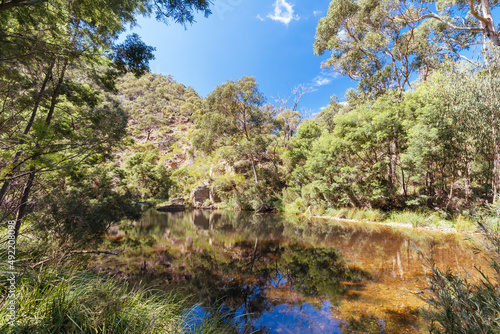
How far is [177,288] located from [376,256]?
5.36 meters

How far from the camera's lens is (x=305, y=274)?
4.82 m

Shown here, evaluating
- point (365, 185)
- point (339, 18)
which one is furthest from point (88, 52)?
point (339, 18)

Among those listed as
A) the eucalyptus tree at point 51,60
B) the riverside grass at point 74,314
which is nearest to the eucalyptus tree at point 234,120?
the eucalyptus tree at point 51,60

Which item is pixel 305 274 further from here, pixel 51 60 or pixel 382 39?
pixel 382 39

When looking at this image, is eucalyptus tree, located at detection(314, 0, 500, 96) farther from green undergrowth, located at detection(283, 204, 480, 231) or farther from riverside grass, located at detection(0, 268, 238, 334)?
riverside grass, located at detection(0, 268, 238, 334)

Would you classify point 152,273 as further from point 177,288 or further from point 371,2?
point 371,2

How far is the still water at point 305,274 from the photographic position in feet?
10.3

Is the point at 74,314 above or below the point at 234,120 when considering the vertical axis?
below

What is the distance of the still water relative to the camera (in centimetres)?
313

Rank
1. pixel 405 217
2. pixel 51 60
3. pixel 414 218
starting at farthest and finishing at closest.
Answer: pixel 405 217 < pixel 414 218 < pixel 51 60

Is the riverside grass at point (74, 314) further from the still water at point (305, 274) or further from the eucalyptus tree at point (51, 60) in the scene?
the still water at point (305, 274)

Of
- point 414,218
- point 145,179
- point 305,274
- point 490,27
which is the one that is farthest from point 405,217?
point 145,179

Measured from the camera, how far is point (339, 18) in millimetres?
13523

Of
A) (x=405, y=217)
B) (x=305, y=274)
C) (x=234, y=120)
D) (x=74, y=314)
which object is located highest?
(x=234, y=120)
